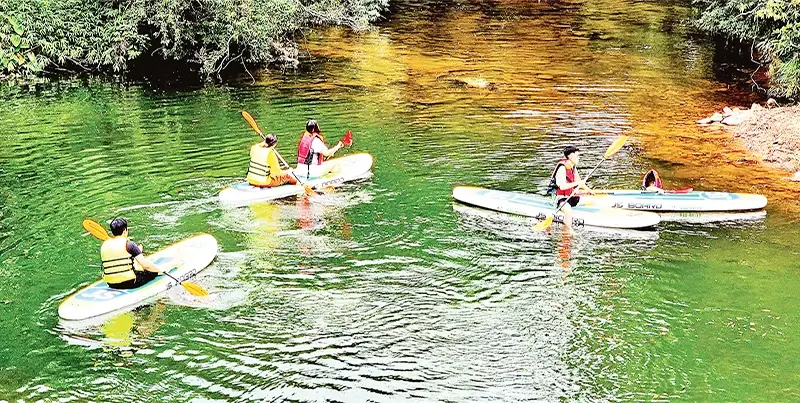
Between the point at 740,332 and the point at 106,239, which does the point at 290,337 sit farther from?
the point at 740,332

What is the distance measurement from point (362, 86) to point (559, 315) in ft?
41.8

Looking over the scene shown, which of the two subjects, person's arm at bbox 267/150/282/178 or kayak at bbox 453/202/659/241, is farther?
person's arm at bbox 267/150/282/178

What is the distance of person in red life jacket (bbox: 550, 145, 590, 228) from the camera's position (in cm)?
1170

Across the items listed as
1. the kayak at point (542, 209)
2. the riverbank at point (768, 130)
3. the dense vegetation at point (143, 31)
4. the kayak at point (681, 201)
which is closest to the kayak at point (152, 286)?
the kayak at point (542, 209)

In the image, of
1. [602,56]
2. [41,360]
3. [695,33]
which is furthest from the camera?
[695,33]

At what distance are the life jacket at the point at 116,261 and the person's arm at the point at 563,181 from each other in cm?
583

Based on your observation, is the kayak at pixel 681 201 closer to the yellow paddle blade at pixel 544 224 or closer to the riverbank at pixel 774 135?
the yellow paddle blade at pixel 544 224

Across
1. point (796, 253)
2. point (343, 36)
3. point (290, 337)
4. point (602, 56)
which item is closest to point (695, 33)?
point (602, 56)

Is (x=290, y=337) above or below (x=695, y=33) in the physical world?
below

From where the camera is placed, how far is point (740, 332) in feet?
28.5

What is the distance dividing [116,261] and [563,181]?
602cm

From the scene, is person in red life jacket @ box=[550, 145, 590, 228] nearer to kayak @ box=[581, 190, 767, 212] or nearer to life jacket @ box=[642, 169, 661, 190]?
kayak @ box=[581, 190, 767, 212]

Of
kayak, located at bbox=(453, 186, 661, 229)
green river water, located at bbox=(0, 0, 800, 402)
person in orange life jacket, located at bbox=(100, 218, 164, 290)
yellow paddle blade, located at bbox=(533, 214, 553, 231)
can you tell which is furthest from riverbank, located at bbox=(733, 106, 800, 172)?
person in orange life jacket, located at bbox=(100, 218, 164, 290)

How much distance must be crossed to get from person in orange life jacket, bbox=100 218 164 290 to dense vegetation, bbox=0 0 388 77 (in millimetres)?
12294
